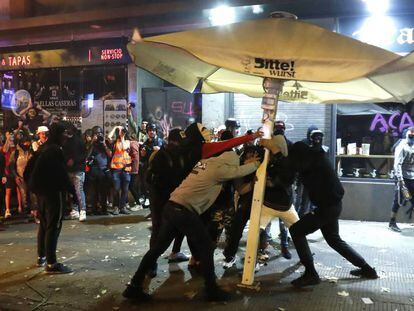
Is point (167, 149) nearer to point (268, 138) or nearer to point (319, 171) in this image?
point (268, 138)

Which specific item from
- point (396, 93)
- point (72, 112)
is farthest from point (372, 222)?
point (72, 112)

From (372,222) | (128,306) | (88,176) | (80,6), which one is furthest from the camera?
(80,6)

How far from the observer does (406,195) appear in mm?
8578

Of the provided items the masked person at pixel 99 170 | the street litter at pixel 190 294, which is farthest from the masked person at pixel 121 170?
the street litter at pixel 190 294

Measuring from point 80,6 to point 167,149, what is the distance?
865 cm

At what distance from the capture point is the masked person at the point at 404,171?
28.2ft

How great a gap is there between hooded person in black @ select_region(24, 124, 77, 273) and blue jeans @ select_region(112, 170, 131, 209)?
12.7 feet

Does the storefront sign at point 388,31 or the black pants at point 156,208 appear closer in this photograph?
the black pants at point 156,208

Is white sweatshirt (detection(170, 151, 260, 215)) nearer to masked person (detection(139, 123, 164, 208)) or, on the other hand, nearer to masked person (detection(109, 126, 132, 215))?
masked person (detection(109, 126, 132, 215))

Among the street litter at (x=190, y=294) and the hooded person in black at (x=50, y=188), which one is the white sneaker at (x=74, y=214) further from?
the street litter at (x=190, y=294)

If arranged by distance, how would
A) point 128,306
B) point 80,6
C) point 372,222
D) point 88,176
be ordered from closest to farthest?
point 128,306 → point 372,222 → point 88,176 → point 80,6

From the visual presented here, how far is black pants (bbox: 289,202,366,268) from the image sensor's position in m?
5.54

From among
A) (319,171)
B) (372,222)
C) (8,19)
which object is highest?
(8,19)

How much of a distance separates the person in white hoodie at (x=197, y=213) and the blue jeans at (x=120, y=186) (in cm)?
523
